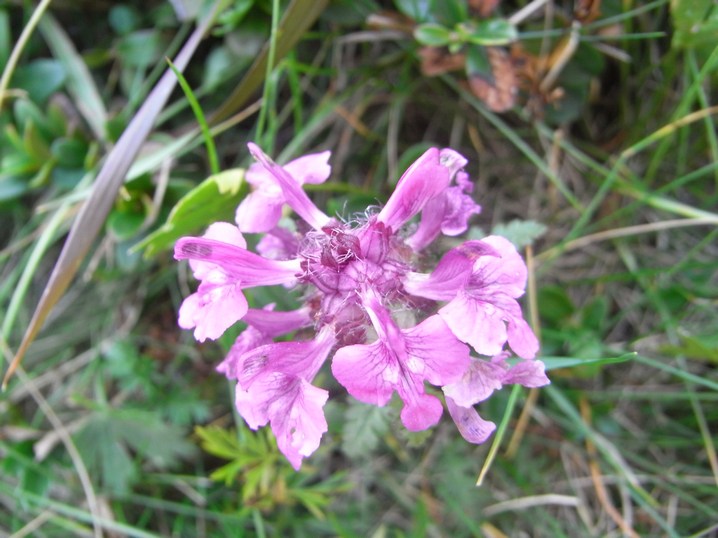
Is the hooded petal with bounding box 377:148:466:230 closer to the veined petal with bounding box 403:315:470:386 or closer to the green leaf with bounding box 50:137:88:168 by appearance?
the veined petal with bounding box 403:315:470:386

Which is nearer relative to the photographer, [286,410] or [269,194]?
[286,410]

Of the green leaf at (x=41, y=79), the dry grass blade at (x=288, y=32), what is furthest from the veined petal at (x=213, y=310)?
the green leaf at (x=41, y=79)

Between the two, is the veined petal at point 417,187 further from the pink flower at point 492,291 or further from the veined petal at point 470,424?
the veined petal at point 470,424

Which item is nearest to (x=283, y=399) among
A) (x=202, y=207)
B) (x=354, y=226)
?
(x=202, y=207)

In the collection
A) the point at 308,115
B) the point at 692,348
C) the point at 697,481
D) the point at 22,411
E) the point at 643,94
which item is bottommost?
the point at 697,481

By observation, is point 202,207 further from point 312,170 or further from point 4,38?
point 4,38

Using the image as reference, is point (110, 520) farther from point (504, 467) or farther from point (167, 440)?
point (504, 467)

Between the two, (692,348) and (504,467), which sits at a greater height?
(692,348)

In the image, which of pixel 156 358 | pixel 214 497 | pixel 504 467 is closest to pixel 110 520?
pixel 214 497
